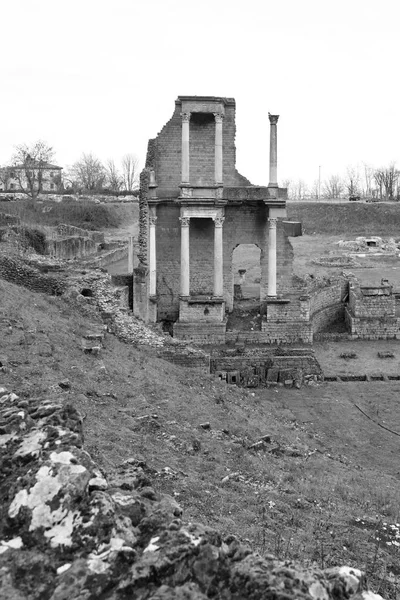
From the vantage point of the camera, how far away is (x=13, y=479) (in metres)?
4.05

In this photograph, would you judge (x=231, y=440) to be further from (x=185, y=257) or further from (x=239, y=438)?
(x=185, y=257)

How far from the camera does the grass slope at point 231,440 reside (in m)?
7.11

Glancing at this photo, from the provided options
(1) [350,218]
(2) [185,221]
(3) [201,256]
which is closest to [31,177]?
(1) [350,218]

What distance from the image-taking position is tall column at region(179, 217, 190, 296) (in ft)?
80.6

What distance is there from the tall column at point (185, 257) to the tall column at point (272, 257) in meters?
3.23

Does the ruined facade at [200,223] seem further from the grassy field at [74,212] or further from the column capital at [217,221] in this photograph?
the grassy field at [74,212]

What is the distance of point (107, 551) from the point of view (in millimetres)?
3455

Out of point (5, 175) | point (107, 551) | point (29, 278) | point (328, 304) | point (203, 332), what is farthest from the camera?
point (5, 175)

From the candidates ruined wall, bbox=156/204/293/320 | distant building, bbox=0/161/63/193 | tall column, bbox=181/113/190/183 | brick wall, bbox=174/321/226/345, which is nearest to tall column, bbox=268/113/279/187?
ruined wall, bbox=156/204/293/320

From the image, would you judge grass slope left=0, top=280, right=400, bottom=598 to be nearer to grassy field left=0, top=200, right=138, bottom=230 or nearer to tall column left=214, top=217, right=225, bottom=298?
tall column left=214, top=217, right=225, bottom=298

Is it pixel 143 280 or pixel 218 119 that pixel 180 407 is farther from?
pixel 218 119

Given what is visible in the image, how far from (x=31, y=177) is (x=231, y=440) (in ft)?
203

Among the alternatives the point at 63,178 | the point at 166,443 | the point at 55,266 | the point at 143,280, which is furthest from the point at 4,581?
the point at 63,178

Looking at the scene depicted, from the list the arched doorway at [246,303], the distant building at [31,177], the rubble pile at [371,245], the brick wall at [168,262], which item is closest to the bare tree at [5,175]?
the distant building at [31,177]
